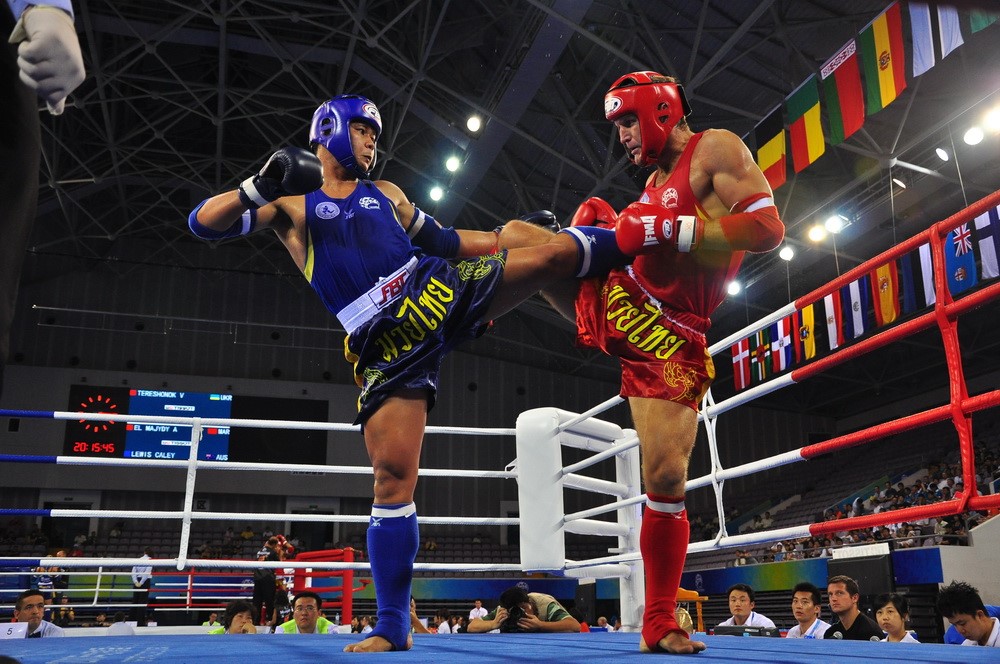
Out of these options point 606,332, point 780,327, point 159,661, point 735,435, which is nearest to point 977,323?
point 735,435

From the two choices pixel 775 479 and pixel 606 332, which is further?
pixel 775 479

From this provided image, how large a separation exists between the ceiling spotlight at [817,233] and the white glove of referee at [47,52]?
1202 centimetres

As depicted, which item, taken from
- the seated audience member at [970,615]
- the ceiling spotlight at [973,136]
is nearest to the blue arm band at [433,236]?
the seated audience member at [970,615]

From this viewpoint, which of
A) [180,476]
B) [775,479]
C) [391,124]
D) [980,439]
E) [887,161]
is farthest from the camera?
[775,479]

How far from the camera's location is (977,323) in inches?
601

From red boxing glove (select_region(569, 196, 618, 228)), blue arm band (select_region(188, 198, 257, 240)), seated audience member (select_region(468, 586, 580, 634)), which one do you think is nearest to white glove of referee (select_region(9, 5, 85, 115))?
blue arm band (select_region(188, 198, 257, 240))

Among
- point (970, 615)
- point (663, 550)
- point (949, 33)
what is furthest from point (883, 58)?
point (663, 550)

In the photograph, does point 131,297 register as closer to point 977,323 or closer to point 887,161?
point 887,161

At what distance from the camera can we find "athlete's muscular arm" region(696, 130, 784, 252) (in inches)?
71.0

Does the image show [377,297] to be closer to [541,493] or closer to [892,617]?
[541,493]

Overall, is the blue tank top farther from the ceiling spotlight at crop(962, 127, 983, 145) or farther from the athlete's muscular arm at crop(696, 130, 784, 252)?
the ceiling spotlight at crop(962, 127, 983, 145)

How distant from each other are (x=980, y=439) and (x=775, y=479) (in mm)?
5770

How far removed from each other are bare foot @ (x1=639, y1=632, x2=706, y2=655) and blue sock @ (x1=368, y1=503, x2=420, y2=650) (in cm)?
59

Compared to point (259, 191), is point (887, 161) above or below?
above
